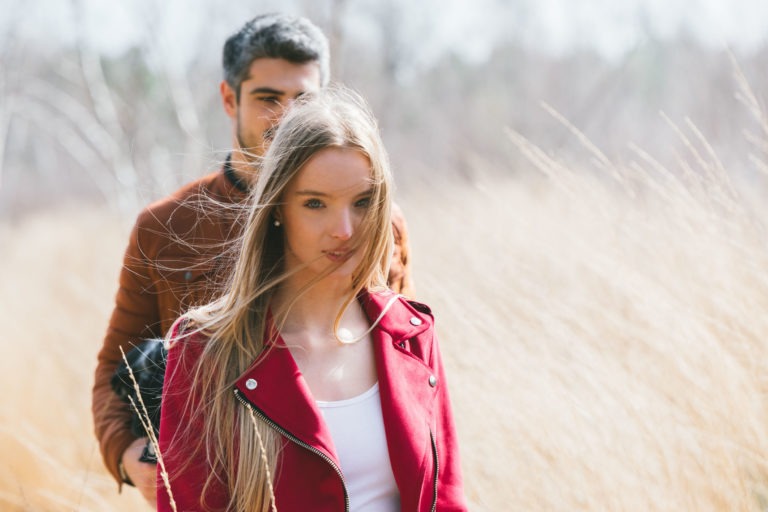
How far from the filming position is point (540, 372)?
297 centimetres

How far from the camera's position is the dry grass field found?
92.7 inches

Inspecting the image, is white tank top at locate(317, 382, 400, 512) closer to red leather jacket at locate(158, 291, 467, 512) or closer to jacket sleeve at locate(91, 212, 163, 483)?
red leather jacket at locate(158, 291, 467, 512)

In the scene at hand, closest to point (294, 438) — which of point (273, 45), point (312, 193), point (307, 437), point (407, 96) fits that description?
point (307, 437)

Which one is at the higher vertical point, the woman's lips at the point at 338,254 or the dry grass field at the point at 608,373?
the woman's lips at the point at 338,254

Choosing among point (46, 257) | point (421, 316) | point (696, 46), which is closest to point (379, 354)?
point (421, 316)

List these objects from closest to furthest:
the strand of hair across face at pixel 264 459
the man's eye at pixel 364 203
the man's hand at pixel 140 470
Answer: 1. the strand of hair across face at pixel 264 459
2. the man's eye at pixel 364 203
3. the man's hand at pixel 140 470

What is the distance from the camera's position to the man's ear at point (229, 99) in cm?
238

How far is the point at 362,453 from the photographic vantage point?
5.10 ft

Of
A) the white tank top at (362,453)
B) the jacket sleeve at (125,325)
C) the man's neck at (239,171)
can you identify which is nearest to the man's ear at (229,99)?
the man's neck at (239,171)

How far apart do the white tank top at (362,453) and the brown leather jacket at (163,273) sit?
630 millimetres

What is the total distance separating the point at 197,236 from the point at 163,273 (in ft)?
0.45

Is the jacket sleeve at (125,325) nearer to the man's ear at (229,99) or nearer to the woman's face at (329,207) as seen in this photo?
the man's ear at (229,99)

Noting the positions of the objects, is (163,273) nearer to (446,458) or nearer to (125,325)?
(125,325)

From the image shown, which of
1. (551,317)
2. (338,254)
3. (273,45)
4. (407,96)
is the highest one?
(273,45)
